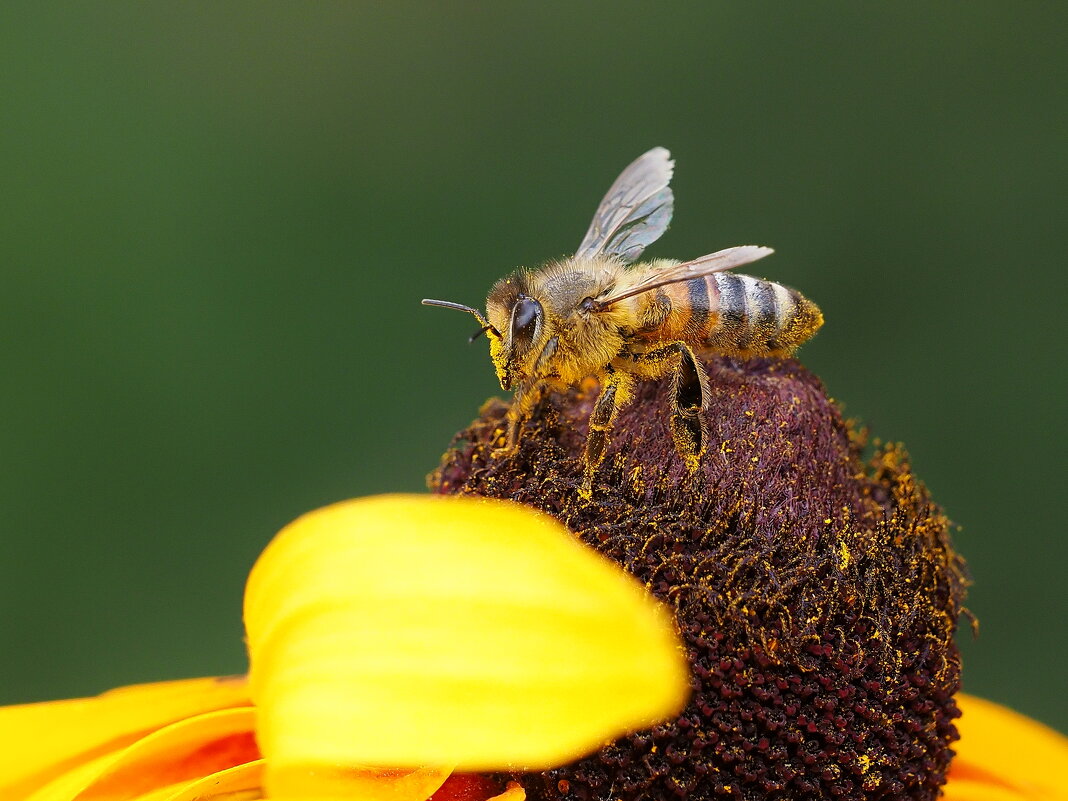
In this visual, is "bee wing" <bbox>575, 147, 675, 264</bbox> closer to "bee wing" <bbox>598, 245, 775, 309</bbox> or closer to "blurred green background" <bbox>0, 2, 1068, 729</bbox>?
"bee wing" <bbox>598, 245, 775, 309</bbox>

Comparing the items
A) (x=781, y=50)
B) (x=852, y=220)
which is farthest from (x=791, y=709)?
(x=781, y=50)

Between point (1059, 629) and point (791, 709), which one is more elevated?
point (1059, 629)

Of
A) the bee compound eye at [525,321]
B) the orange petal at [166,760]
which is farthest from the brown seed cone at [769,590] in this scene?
the orange petal at [166,760]

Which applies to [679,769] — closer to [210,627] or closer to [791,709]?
[791,709]

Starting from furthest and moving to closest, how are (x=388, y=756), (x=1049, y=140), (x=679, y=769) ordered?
(x=1049, y=140)
(x=679, y=769)
(x=388, y=756)

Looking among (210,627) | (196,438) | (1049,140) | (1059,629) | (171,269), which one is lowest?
(1059,629)

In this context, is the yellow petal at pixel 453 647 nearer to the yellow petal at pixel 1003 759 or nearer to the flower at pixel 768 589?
the flower at pixel 768 589

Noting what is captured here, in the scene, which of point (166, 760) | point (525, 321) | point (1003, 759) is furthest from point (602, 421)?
point (1003, 759)
